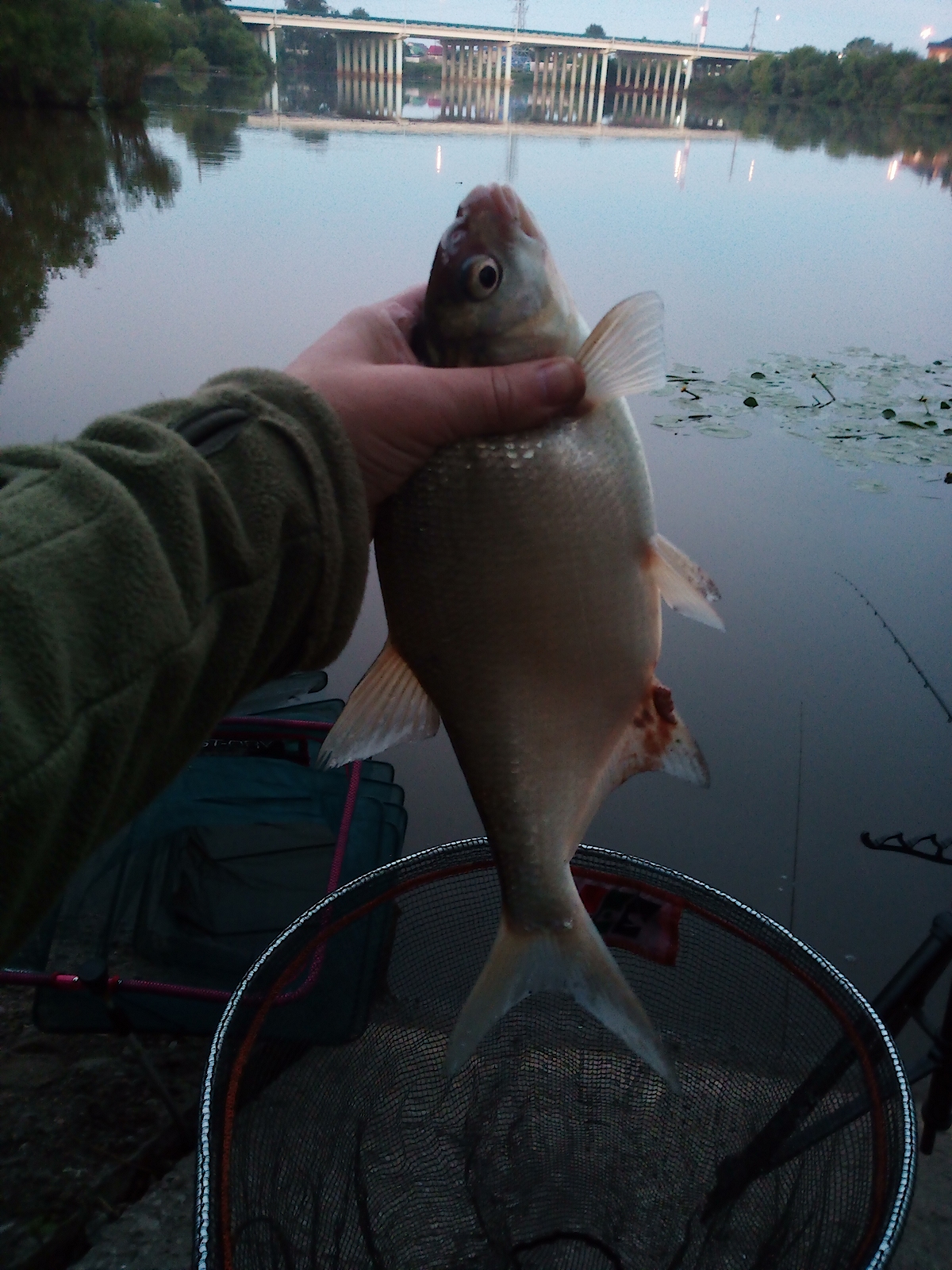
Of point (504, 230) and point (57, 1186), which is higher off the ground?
point (504, 230)

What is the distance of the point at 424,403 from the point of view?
1289 mm

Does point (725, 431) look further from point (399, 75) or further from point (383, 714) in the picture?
point (399, 75)

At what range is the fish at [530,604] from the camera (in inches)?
52.1

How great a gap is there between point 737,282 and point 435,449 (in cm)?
1131

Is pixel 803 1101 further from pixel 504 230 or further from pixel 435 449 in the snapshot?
pixel 504 230

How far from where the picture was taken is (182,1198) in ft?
6.11

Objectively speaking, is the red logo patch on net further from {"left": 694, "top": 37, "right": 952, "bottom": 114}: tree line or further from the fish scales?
{"left": 694, "top": 37, "right": 952, "bottom": 114}: tree line

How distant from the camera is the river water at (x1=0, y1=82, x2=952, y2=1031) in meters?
3.44

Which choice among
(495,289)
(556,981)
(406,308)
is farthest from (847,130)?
(556,981)

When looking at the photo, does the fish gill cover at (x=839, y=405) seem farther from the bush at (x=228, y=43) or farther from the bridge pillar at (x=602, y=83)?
the bush at (x=228, y=43)

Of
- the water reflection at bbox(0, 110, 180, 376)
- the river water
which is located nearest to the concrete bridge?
the water reflection at bbox(0, 110, 180, 376)

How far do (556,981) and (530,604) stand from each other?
0.64 meters

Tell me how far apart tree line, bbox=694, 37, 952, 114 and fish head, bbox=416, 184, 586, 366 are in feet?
188

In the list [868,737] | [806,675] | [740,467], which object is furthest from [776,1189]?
[740,467]
